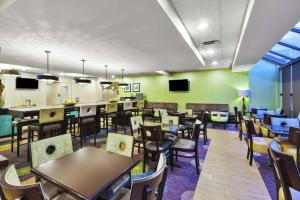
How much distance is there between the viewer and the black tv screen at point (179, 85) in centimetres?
804

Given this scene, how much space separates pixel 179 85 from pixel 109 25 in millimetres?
6071

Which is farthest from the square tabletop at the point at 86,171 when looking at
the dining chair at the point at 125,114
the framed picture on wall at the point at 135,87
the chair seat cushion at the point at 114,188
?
the framed picture on wall at the point at 135,87

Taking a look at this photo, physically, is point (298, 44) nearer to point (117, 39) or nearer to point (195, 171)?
point (195, 171)

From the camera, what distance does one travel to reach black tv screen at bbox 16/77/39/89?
685 cm

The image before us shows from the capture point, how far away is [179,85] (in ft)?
26.9

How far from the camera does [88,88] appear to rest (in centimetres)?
1015

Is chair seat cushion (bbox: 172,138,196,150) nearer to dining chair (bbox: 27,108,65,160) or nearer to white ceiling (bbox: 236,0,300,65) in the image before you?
white ceiling (bbox: 236,0,300,65)

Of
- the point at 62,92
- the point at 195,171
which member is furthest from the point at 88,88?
the point at 195,171

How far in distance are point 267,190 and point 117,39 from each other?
12.6 feet

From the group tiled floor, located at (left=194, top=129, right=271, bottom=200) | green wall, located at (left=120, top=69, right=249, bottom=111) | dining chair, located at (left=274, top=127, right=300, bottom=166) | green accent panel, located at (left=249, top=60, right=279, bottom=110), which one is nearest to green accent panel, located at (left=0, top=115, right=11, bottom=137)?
tiled floor, located at (left=194, top=129, right=271, bottom=200)

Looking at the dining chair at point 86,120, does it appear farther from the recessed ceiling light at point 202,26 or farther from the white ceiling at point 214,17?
the recessed ceiling light at point 202,26

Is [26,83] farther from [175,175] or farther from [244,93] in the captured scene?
[244,93]

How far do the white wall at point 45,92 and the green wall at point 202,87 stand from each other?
3.74 meters

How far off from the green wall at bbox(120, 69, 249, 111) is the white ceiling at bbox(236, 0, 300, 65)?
369 centimetres
